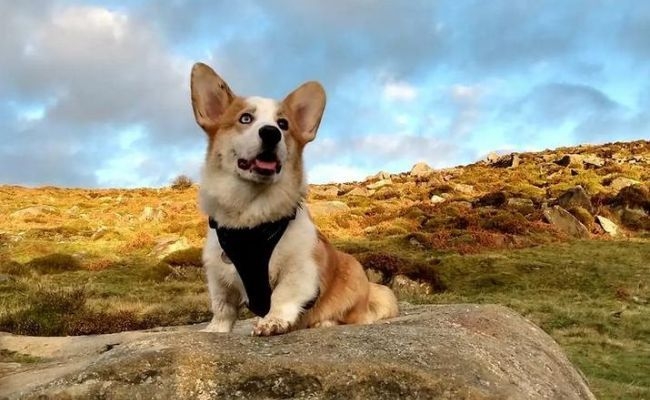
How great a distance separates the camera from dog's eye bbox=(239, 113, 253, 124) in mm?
7477

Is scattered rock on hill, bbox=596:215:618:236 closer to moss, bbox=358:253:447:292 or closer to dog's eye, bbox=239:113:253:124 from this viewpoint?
moss, bbox=358:253:447:292

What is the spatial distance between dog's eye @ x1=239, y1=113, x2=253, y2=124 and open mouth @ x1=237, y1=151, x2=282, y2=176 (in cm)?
42

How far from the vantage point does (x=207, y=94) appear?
7855 mm

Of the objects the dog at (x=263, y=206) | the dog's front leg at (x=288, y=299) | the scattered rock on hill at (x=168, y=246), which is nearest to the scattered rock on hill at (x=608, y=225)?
the scattered rock on hill at (x=168, y=246)

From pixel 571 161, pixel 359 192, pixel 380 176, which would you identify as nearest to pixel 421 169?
pixel 380 176

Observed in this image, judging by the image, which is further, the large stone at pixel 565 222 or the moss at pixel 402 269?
the large stone at pixel 565 222

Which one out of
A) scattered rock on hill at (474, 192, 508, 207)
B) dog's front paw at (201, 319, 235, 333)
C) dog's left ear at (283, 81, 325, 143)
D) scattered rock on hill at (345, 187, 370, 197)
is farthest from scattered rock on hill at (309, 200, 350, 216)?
dog's left ear at (283, 81, 325, 143)

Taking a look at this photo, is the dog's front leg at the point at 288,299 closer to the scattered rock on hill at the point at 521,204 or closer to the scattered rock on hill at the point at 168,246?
the scattered rock on hill at the point at 168,246

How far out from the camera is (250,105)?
7613 millimetres

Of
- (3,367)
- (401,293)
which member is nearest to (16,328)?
(3,367)

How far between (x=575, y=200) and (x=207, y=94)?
4179cm

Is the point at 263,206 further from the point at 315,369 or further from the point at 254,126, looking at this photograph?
the point at 315,369

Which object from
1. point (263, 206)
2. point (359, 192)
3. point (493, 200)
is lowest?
point (263, 206)

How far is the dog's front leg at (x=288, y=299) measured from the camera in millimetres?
7461
